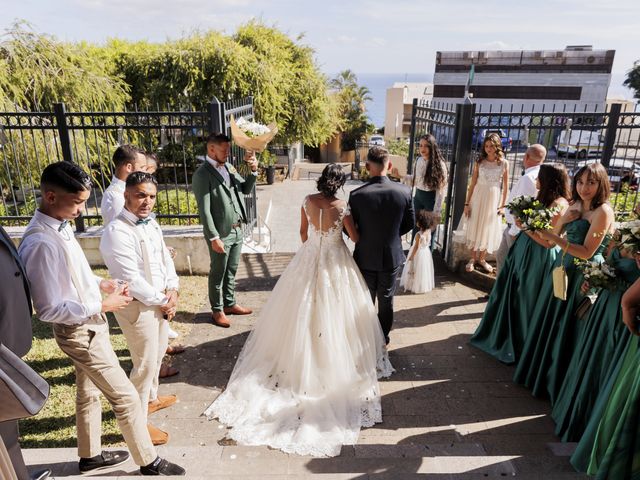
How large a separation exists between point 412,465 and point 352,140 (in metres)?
39.9

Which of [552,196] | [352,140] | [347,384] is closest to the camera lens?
[347,384]

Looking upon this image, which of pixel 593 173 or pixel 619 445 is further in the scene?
pixel 593 173

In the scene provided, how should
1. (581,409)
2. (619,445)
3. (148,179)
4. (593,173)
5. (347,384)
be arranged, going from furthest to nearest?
(347,384) < (593,173) < (581,409) < (148,179) < (619,445)

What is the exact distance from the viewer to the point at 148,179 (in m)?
3.18

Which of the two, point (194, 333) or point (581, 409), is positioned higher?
point (581, 409)

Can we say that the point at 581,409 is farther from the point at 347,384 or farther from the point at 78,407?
the point at 78,407

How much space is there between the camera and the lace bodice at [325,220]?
4004mm

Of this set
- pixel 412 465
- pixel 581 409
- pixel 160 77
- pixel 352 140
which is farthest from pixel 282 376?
pixel 352 140

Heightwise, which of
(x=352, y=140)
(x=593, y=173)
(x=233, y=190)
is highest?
(x=593, y=173)

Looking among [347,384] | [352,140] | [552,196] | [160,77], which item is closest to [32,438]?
[347,384]

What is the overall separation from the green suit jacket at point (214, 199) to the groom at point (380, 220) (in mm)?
1576

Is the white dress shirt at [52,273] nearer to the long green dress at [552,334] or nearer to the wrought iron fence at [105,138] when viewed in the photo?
the wrought iron fence at [105,138]

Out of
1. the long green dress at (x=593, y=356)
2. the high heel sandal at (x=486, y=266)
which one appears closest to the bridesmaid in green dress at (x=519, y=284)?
the long green dress at (x=593, y=356)

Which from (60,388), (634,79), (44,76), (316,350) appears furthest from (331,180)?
(634,79)
